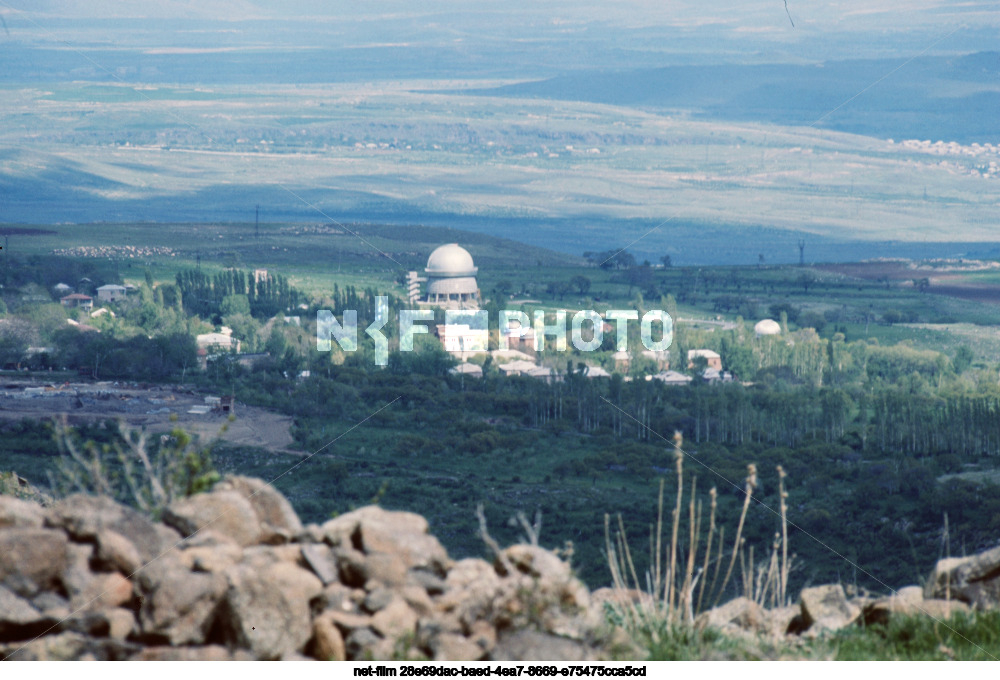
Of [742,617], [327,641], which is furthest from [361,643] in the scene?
[742,617]

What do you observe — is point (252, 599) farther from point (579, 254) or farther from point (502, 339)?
point (579, 254)

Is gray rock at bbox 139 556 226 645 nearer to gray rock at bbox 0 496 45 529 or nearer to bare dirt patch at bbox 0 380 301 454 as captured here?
gray rock at bbox 0 496 45 529

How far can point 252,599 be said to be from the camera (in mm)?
4238

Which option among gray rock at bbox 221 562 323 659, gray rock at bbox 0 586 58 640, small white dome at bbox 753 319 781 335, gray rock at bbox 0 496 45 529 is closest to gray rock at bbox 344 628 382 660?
gray rock at bbox 221 562 323 659

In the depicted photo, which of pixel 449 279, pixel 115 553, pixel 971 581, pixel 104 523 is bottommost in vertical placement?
pixel 971 581

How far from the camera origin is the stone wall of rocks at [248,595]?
4.25 meters

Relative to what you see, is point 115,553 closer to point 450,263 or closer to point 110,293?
point 110,293

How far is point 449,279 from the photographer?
4412 centimetres

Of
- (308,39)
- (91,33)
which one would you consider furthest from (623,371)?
(308,39)

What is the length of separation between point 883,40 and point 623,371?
114 feet

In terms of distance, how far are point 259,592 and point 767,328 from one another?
29277 mm

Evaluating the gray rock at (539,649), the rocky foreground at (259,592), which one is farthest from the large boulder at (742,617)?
the gray rock at (539,649)

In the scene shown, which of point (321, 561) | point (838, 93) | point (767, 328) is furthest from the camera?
point (838, 93)

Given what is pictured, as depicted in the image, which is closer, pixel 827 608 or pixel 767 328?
pixel 827 608
